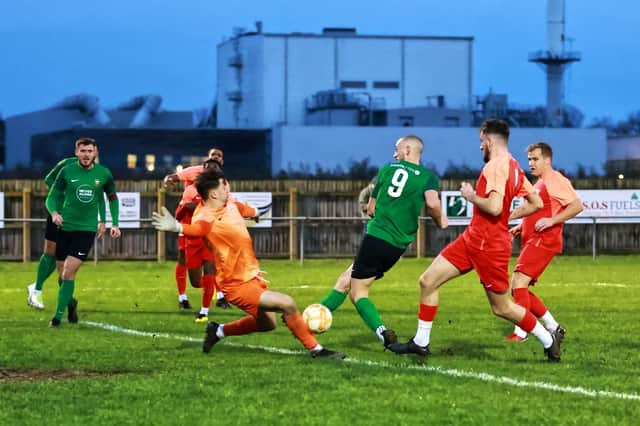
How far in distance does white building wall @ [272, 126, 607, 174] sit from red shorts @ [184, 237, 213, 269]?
53.4 meters

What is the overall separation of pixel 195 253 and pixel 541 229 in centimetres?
583

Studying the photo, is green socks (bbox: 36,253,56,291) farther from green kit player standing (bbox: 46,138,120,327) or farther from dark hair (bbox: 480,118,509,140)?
dark hair (bbox: 480,118,509,140)

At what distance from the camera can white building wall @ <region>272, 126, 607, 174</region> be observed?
71688mm

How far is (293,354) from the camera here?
11.8 m

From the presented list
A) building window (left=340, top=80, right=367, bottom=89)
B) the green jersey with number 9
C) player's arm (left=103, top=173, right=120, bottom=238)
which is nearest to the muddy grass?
the green jersey with number 9

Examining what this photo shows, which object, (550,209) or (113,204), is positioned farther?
(113,204)

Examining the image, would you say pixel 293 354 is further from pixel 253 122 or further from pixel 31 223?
pixel 253 122

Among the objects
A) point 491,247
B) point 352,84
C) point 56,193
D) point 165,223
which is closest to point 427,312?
point 491,247

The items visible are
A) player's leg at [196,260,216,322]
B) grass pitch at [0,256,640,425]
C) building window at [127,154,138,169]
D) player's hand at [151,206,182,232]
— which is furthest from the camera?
building window at [127,154,138,169]

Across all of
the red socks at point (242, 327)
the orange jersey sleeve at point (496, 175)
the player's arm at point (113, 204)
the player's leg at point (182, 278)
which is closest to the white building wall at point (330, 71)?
the player's leg at point (182, 278)

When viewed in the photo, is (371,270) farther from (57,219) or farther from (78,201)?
(78,201)

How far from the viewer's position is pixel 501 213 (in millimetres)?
10945

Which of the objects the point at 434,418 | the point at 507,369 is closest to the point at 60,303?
the point at 507,369

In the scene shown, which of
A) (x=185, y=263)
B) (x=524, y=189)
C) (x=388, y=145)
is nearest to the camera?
(x=524, y=189)
